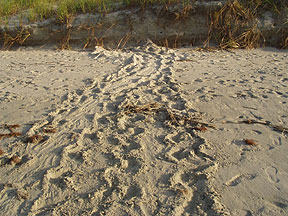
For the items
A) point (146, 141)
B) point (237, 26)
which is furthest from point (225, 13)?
point (146, 141)

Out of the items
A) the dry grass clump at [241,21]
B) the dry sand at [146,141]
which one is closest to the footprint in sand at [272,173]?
the dry sand at [146,141]

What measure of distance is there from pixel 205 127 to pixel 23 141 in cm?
154

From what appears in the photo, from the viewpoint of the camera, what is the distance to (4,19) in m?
5.07

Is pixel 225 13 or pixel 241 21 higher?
pixel 225 13

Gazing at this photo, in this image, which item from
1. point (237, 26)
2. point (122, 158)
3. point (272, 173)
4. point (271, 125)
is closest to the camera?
point (272, 173)

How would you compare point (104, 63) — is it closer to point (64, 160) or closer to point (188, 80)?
point (188, 80)

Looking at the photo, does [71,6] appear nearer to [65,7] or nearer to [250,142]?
[65,7]

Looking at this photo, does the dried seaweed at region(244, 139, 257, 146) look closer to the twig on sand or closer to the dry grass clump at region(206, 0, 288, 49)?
the twig on sand

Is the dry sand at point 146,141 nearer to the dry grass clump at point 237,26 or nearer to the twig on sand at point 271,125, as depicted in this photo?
the twig on sand at point 271,125

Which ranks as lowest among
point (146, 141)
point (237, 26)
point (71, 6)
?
point (146, 141)

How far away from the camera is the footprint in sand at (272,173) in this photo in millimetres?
1683

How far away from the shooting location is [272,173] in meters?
1.74

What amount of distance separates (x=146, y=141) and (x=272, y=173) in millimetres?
938

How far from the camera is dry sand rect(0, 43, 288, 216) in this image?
5.23ft
